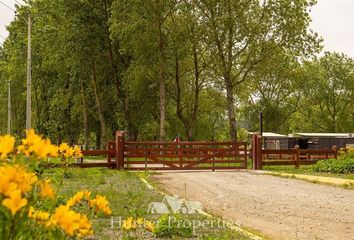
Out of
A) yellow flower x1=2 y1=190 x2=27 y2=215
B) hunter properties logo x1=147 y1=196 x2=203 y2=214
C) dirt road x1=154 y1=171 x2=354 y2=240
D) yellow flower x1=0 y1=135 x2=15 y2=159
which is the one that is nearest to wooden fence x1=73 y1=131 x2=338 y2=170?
dirt road x1=154 y1=171 x2=354 y2=240

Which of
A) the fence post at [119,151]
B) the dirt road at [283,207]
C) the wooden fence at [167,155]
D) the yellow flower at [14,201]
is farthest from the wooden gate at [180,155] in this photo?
the yellow flower at [14,201]

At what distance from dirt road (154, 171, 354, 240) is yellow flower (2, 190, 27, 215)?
6011 millimetres

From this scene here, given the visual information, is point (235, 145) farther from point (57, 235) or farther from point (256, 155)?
point (57, 235)

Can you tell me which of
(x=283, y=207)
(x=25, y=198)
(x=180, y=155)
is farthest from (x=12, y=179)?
(x=180, y=155)

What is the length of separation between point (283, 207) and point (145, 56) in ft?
86.0

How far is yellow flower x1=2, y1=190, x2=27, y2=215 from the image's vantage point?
159 cm

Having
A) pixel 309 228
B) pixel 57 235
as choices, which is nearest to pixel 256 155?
pixel 309 228

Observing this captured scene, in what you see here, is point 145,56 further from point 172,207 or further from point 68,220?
point 68,220

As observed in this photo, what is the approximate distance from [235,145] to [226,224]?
17001 mm

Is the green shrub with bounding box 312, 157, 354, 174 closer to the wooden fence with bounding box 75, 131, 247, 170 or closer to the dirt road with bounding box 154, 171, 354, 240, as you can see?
the wooden fence with bounding box 75, 131, 247, 170

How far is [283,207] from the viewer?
34.1 ft

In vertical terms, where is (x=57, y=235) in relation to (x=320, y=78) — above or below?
below

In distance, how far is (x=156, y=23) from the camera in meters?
35.0

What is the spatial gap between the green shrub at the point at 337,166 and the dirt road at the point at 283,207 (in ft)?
21.5
